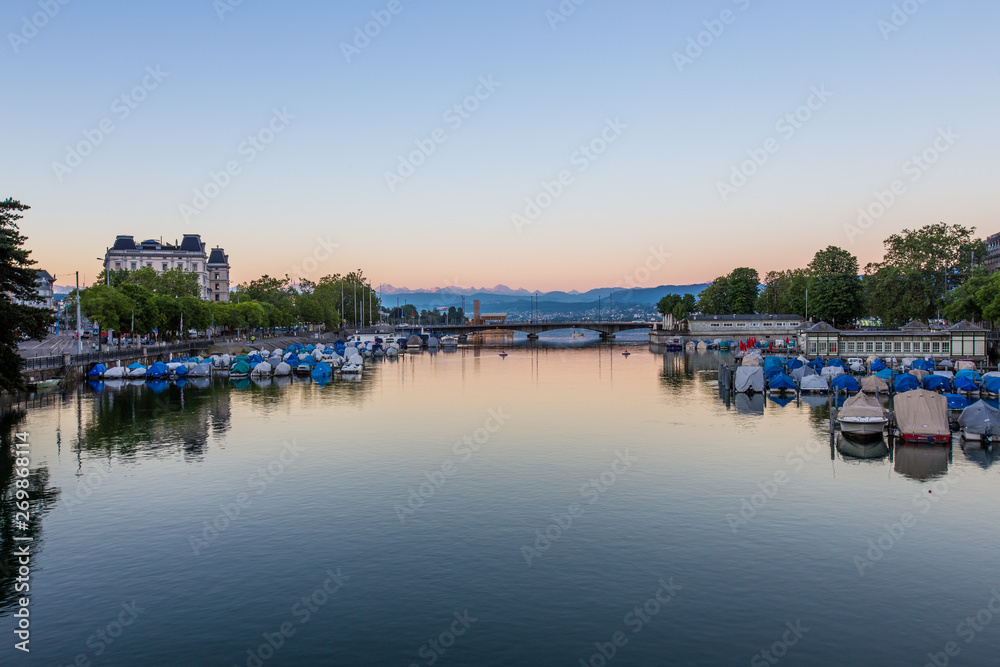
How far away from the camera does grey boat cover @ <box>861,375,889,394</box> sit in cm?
7412

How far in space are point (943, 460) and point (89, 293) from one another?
108747 millimetres

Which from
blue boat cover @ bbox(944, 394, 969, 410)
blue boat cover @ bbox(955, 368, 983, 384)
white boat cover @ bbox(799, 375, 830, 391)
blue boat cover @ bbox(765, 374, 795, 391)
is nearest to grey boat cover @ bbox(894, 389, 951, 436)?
blue boat cover @ bbox(944, 394, 969, 410)

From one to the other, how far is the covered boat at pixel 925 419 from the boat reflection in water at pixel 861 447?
1.88m

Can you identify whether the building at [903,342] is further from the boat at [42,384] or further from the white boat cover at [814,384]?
the boat at [42,384]

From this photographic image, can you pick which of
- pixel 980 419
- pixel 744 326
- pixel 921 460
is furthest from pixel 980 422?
pixel 744 326

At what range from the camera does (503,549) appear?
28734 mm

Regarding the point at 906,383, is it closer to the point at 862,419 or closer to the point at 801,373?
the point at 801,373

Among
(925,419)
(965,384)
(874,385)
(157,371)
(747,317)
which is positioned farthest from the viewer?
(747,317)

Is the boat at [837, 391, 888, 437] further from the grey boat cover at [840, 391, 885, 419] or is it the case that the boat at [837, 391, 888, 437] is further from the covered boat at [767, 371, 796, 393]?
the covered boat at [767, 371, 796, 393]

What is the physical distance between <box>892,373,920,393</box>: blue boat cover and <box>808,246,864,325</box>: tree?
8828 cm

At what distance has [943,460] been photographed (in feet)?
147

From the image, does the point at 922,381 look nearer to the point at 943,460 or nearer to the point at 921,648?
the point at 943,460

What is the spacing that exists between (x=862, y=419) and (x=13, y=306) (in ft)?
202

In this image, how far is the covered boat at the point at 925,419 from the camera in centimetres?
4894
